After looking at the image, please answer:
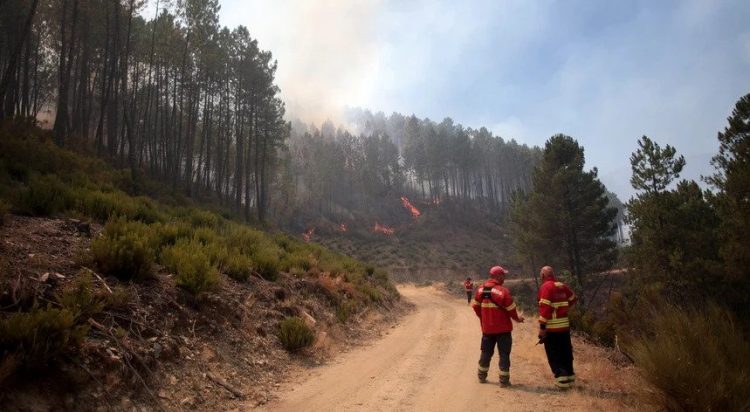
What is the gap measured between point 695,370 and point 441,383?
3687mm

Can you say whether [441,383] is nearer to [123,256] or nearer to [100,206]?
[123,256]

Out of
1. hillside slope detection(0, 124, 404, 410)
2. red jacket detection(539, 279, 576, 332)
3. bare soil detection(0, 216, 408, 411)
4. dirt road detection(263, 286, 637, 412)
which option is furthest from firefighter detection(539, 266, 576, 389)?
hillside slope detection(0, 124, 404, 410)

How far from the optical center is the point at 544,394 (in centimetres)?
636

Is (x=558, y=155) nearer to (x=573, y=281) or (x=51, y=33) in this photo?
(x=573, y=281)

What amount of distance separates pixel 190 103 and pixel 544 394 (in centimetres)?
3187

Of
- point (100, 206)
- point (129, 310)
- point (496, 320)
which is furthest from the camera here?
point (100, 206)

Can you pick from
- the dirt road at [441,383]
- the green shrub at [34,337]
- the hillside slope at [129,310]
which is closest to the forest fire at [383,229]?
the hillside slope at [129,310]

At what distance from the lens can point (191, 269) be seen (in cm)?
745

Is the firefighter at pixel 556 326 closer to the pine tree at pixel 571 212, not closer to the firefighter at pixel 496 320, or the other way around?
the firefighter at pixel 496 320

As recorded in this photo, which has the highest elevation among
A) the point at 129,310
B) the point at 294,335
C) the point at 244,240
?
the point at 244,240

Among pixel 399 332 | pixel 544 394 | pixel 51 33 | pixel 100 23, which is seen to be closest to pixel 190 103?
pixel 100 23

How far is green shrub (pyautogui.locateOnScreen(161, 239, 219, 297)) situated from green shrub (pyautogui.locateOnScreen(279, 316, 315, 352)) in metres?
1.82

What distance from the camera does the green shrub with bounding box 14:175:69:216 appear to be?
793cm

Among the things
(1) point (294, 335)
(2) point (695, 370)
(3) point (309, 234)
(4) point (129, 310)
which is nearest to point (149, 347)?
(4) point (129, 310)
